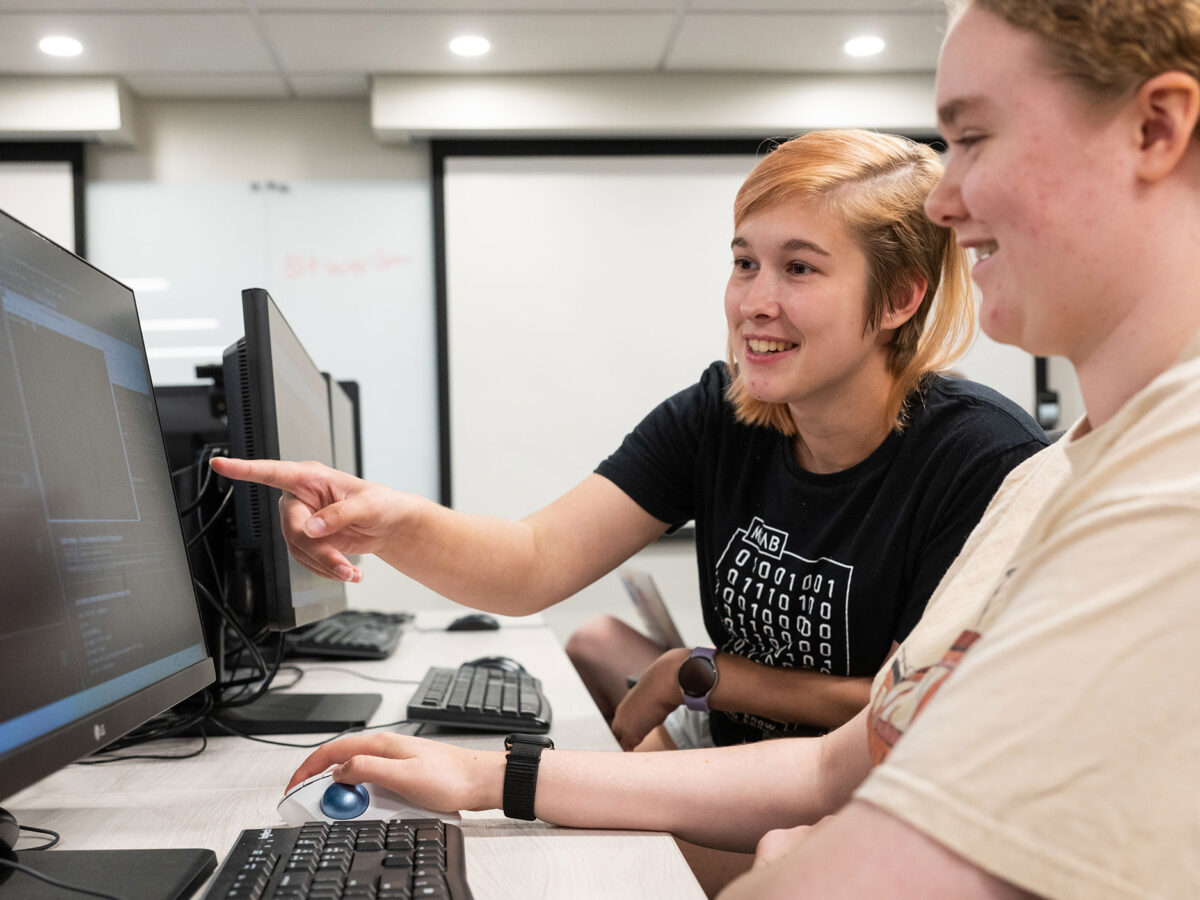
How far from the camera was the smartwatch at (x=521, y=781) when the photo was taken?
30.4 inches

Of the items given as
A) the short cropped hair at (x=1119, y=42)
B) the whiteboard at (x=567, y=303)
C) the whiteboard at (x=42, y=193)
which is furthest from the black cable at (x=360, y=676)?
the whiteboard at (x=42, y=193)

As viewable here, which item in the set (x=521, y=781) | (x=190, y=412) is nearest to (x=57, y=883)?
(x=521, y=781)

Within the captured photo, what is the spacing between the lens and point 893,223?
1213 mm

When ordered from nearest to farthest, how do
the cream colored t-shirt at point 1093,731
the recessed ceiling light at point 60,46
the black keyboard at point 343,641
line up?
the cream colored t-shirt at point 1093,731, the black keyboard at point 343,641, the recessed ceiling light at point 60,46

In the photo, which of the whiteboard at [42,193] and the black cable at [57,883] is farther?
the whiteboard at [42,193]

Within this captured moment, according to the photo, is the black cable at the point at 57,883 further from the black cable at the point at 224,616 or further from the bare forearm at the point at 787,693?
the bare forearm at the point at 787,693

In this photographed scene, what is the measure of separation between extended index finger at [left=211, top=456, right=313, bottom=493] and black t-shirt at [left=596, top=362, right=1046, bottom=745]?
0.53 metres

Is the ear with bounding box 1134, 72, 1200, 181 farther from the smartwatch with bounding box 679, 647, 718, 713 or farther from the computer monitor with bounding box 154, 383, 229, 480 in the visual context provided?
the computer monitor with bounding box 154, 383, 229, 480

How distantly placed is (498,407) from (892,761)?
10.3 feet

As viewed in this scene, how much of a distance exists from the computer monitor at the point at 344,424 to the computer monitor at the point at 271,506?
47cm

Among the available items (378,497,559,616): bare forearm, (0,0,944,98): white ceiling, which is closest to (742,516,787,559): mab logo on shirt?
(378,497,559,616): bare forearm

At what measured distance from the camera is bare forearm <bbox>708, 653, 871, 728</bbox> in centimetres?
116

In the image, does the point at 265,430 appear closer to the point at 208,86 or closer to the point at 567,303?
the point at 567,303

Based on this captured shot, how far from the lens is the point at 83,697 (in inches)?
25.0
